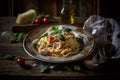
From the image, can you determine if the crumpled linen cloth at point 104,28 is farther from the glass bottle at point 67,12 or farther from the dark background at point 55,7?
the dark background at point 55,7

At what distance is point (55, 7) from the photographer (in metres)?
4.70

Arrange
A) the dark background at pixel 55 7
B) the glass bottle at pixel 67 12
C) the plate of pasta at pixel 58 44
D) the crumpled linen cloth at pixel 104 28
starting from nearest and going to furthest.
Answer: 1. the plate of pasta at pixel 58 44
2. the crumpled linen cloth at pixel 104 28
3. the glass bottle at pixel 67 12
4. the dark background at pixel 55 7

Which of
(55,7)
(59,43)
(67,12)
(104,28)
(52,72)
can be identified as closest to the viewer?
(52,72)

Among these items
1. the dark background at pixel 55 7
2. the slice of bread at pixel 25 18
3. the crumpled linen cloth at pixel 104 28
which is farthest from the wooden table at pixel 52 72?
the dark background at pixel 55 7

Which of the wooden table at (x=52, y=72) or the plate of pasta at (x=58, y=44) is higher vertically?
the plate of pasta at (x=58, y=44)

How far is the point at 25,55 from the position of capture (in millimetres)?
2641

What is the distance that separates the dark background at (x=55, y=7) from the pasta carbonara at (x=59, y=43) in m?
1.78

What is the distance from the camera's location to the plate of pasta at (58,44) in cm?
252

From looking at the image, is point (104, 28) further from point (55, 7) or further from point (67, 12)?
point (55, 7)

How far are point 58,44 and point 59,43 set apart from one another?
0.01 m

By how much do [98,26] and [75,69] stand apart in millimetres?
700

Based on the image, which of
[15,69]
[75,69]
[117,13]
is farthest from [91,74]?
[117,13]

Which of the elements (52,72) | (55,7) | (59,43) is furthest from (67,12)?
(55,7)

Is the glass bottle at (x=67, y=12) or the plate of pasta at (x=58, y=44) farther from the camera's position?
the glass bottle at (x=67, y=12)
